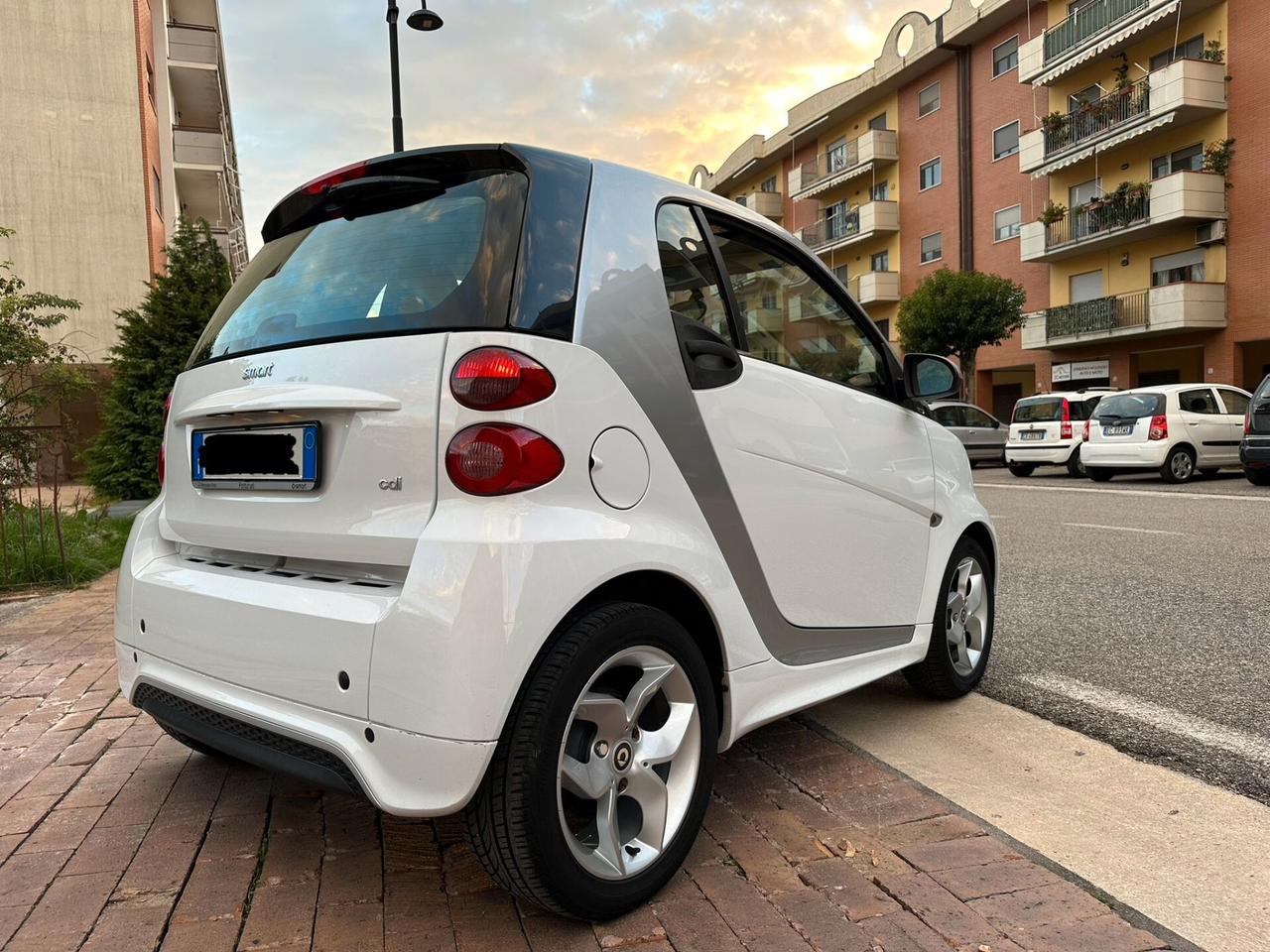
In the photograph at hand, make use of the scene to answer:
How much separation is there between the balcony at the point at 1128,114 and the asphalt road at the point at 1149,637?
20.4m

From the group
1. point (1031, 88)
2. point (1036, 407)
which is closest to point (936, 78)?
point (1031, 88)

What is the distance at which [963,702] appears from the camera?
378 cm

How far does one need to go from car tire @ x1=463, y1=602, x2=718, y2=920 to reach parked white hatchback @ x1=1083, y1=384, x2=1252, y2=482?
621 inches

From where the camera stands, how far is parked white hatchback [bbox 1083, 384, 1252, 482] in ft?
51.7

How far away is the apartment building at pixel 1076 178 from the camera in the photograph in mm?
25469

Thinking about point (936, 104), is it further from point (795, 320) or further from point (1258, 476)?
point (795, 320)

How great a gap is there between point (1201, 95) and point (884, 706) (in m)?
27.9

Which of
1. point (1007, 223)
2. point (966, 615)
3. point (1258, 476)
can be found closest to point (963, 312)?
point (1007, 223)

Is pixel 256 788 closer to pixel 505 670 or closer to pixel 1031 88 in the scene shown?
pixel 505 670

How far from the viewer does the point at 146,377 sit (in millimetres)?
11117

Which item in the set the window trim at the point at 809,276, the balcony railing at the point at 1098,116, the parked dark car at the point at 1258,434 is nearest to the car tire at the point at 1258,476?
the parked dark car at the point at 1258,434

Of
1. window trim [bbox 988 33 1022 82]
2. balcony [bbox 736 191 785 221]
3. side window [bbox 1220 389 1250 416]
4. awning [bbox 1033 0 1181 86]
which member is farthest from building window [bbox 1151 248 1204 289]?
balcony [bbox 736 191 785 221]

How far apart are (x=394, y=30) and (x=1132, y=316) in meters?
23.1

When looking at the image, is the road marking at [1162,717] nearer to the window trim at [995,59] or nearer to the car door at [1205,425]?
the car door at [1205,425]
